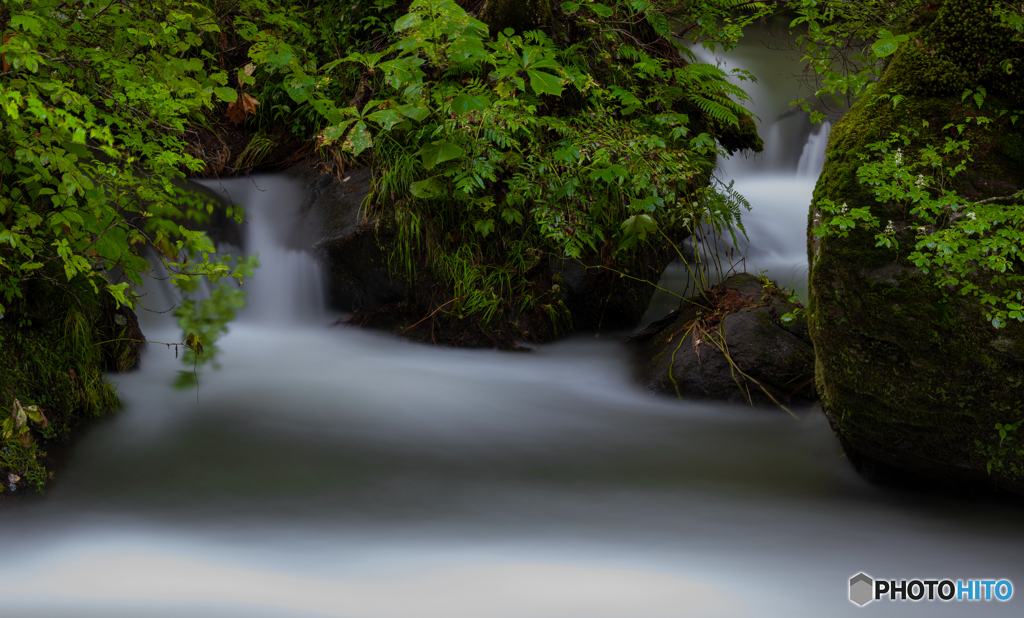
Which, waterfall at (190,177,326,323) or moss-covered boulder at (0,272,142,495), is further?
waterfall at (190,177,326,323)

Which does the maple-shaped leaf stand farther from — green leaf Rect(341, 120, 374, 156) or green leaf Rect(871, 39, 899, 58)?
green leaf Rect(871, 39, 899, 58)

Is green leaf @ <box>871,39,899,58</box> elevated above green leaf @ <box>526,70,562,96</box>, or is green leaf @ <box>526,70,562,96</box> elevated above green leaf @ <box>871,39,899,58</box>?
green leaf @ <box>526,70,562,96</box>

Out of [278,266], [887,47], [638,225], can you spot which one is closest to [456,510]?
[638,225]

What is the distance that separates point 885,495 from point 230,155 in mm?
4837

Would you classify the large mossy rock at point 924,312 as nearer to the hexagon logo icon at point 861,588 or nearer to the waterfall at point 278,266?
the hexagon logo icon at point 861,588

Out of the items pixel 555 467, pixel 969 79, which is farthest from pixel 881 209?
pixel 555 467

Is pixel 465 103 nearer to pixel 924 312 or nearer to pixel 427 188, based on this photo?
pixel 427 188

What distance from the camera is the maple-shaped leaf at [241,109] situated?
5027mm

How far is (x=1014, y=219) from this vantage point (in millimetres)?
2225

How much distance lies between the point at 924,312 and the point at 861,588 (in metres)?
0.99

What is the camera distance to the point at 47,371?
3.09 meters

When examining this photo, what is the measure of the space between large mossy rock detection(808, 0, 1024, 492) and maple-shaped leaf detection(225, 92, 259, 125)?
13.2 feet

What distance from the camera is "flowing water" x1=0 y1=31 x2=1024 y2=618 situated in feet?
7.30

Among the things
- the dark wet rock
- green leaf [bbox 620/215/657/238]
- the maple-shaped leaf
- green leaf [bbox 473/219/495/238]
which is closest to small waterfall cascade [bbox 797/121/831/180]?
the dark wet rock
